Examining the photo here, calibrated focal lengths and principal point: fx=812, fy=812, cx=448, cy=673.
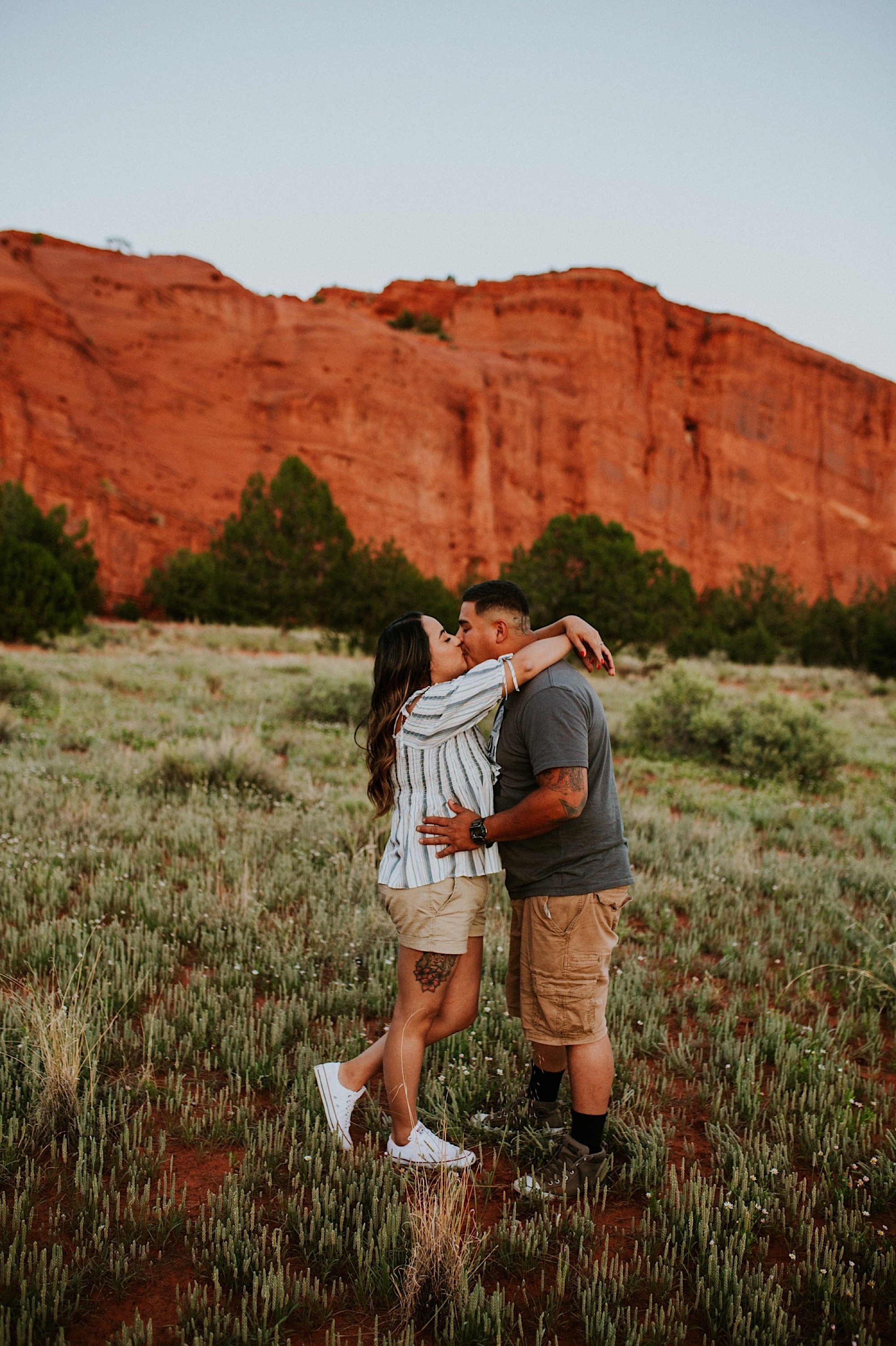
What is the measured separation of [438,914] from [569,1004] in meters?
0.51

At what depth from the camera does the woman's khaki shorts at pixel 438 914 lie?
2.58 meters

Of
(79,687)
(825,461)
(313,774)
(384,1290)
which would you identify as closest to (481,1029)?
(384,1290)

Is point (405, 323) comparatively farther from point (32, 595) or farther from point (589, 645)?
point (589, 645)

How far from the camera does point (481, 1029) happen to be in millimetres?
3562

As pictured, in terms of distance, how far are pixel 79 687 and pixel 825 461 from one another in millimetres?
69821

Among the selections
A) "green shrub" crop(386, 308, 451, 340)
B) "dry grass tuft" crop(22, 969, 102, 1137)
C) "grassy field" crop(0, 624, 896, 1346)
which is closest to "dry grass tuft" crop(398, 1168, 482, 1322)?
"grassy field" crop(0, 624, 896, 1346)

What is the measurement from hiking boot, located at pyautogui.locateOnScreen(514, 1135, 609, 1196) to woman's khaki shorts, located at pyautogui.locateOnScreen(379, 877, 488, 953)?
0.77m

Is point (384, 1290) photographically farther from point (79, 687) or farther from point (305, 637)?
point (305, 637)

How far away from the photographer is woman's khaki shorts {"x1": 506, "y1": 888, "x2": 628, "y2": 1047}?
2.61m

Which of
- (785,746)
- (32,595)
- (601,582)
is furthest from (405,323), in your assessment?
(785,746)

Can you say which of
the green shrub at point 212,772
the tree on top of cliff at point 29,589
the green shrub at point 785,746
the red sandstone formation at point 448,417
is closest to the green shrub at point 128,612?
the red sandstone formation at point 448,417

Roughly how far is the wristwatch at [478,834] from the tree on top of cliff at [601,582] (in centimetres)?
2146

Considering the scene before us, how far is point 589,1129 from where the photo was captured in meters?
2.66

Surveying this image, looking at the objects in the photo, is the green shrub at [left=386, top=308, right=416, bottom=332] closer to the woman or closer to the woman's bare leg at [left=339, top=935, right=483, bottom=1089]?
the woman
